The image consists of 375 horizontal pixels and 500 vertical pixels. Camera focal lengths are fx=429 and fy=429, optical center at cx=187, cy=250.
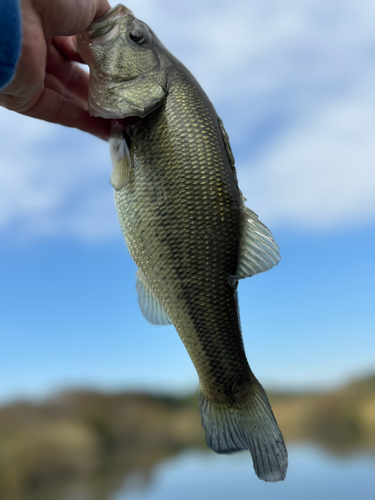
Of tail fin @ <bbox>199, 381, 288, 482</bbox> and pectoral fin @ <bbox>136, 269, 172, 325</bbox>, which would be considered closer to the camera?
tail fin @ <bbox>199, 381, 288, 482</bbox>

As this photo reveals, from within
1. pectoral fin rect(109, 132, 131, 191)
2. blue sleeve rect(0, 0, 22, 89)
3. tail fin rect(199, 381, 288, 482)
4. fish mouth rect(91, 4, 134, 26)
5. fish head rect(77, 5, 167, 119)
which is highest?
fish mouth rect(91, 4, 134, 26)

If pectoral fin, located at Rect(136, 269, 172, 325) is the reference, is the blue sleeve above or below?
above

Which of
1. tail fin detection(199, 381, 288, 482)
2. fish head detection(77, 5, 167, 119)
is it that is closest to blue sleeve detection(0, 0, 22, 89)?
fish head detection(77, 5, 167, 119)

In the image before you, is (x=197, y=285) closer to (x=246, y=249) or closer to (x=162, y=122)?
(x=246, y=249)

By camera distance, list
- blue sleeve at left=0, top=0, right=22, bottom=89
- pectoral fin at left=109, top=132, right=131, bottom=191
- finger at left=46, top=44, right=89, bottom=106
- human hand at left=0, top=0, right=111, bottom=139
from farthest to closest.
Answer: finger at left=46, top=44, right=89, bottom=106 → pectoral fin at left=109, top=132, right=131, bottom=191 → human hand at left=0, top=0, right=111, bottom=139 → blue sleeve at left=0, top=0, right=22, bottom=89

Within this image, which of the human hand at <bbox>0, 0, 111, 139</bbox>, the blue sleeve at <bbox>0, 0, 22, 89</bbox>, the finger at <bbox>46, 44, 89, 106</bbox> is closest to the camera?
the blue sleeve at <bbox>0, 0, 22, 89</bbox>

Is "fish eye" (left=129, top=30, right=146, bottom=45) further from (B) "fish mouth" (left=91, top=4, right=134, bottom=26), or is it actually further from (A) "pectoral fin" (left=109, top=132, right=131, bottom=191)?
(A) "pectoral fin" (left=109, top=132, right=131, bottom=191)
